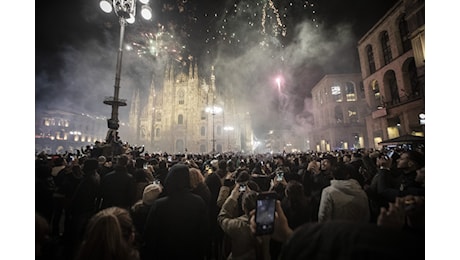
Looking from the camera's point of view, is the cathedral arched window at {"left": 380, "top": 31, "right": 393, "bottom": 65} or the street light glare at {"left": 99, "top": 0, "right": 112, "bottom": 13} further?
the cathedral arched window at {"left": 380, "top": 31, "right": 393, "bottom": 65}

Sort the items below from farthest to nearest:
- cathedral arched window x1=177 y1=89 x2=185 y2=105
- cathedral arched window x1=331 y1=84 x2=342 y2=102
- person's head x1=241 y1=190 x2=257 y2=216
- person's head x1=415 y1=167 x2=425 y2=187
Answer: cathedral arched window x1=177 y1=89 x2=185 y2=105, cathedral arched window x1=331 y1=84 x2=342 y2=102, person's head x1=415 y1=167 x2=425 y2=187, person's head x1=241 y1=190 x2=257 y2=216

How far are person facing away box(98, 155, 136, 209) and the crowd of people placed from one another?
0.8 inches

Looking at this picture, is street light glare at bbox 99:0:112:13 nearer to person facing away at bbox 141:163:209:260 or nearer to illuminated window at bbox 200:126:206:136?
person facing away at bbox 141:163:209:260

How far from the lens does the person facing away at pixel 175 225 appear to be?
2.40m

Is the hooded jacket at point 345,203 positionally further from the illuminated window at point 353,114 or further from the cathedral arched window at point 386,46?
the illuminated window at point 353,114

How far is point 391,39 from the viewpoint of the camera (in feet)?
63.2

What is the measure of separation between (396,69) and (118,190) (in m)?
24.5

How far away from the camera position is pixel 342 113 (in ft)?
123

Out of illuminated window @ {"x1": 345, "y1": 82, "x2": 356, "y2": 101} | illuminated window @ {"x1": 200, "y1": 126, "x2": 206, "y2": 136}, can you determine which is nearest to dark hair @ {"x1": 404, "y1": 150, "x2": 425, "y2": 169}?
illuminated window @ {"x1": 345, "y1": 82, "x2": 356, "y2": 101}

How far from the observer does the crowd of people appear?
1.01 meters

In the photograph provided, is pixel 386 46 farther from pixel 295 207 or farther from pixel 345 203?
pixel 295 207
